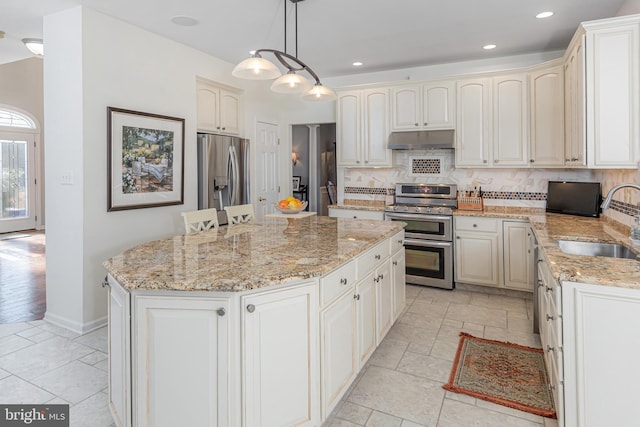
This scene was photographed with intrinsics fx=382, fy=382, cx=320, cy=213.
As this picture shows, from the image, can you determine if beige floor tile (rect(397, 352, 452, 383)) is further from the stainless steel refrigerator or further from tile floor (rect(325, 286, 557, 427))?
the stainless steel refrigerator

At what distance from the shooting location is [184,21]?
11.3ft

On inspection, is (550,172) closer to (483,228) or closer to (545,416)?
(483,228)

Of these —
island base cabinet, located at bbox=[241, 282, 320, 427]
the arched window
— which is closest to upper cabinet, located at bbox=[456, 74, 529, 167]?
island base cabinet, located at bbox=[241, 282, 320, 427]

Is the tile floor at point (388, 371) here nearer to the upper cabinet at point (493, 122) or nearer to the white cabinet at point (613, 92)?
the white cabinet at point (613, 92)

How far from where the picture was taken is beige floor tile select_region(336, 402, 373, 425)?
2043mm

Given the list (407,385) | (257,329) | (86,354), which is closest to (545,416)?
(407,385)

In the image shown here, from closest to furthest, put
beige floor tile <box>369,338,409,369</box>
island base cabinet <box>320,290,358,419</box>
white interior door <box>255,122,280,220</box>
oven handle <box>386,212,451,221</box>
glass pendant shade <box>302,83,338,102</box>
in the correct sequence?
island base cabinet <box>320,290,358,419</box>
beige floor tile <box>369,338,409,369</box>
glass pendant shade <box>302,83,338,102</box>
oven handle <box>386,212,451,221</box>
white interior door <box>255,122,280,220</box>

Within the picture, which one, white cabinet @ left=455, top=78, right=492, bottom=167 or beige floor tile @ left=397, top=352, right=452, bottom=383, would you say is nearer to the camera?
beige floor tile @ left=397, top=352, right=452, bottom=383

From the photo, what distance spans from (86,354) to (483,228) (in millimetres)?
3866

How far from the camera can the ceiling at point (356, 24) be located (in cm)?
311

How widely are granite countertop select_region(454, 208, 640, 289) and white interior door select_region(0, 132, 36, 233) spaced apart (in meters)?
8.66

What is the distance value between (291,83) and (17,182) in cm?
802

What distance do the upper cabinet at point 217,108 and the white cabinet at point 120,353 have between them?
9.76 feet

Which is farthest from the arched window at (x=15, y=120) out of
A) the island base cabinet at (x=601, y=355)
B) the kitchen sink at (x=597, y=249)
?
the island base cabinet at (x=601, y=355)
